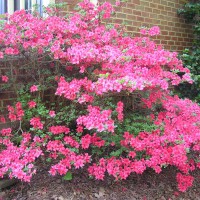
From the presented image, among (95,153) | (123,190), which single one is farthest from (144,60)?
(123,190)

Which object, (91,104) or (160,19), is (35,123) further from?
(160,19)

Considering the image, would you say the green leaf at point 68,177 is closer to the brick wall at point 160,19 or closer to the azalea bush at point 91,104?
the azalea bush at point 91,104

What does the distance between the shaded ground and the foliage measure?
247cm

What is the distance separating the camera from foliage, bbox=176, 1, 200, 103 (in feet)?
18.1

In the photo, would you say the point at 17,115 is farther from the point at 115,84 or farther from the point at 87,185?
the point at 115,84

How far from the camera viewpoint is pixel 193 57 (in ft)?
18.1

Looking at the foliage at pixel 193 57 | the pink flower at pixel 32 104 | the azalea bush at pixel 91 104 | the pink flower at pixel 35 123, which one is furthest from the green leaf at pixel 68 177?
the foliage at pixel 193 57

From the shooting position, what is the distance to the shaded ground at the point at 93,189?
2902 mm

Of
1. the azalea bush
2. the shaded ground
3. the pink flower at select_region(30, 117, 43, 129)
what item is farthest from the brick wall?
the shaded ground

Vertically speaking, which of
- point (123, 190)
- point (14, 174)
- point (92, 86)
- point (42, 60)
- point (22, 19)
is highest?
point (22, 19)

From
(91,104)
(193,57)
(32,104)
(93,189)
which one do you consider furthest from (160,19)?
(93,189)

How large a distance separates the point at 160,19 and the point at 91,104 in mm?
3136

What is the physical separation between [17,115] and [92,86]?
103 cm

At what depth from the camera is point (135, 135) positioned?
3.05 meters
